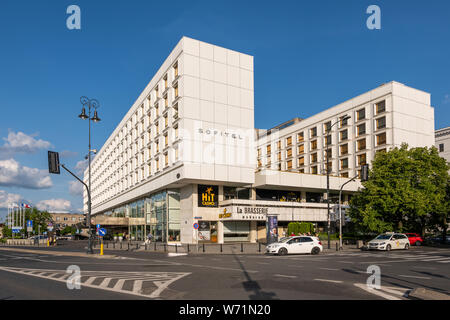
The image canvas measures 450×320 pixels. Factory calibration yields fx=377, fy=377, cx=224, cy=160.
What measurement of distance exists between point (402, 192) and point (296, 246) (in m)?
17.4

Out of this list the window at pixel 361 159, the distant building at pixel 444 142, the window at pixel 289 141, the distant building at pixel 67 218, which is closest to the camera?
the window at pixel 361 159

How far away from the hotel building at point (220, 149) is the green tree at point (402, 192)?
26.8 ft

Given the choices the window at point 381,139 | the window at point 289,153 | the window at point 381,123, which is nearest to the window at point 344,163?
the window at point 381,139

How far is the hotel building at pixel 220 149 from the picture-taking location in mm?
43188

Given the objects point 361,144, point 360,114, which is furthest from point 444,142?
point 361,144

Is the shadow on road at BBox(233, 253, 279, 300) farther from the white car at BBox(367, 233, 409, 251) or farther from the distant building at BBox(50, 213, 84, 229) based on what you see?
the distant building at BBox(50, 213, 84, 229)

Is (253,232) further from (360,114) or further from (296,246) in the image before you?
(360,114)

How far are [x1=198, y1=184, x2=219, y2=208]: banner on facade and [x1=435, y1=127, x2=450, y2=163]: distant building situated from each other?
52.6 meters

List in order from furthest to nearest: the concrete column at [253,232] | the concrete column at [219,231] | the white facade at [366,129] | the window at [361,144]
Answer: the window at [361,144] < the white facade at [366,129] < the concrete column at [253,232] < the concrete column at [219,231]

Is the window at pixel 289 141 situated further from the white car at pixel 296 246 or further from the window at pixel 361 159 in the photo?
the white car at pixel 296 246

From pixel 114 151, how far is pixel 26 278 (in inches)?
2677

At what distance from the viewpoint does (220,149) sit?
1726 inches
